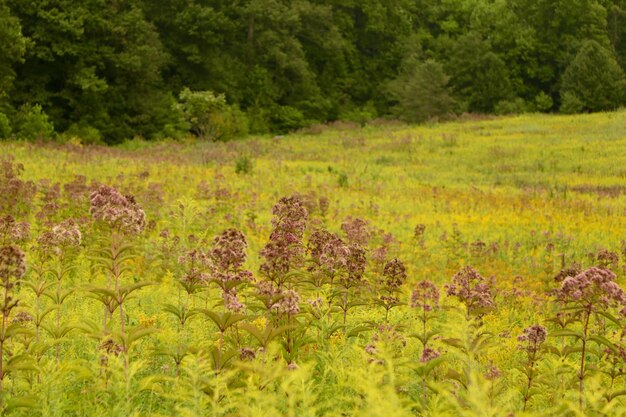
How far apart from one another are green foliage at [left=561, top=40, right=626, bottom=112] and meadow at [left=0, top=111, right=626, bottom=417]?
20144mm

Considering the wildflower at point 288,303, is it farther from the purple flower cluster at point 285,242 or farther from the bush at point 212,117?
the bush at point 212,117

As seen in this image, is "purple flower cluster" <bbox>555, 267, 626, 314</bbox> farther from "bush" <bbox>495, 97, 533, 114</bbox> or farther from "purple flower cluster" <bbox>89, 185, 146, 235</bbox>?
"bush" <bbox>495, 97, 533, 114</bbox>

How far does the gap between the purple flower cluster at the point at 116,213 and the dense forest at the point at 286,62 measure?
84.1 ft

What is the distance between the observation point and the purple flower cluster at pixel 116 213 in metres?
3.73

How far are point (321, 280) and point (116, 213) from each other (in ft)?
5.29

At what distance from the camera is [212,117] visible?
3809 centimetres

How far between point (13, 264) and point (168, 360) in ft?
5.19

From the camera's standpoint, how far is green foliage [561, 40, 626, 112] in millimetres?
50719

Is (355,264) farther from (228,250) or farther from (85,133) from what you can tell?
(85,133)

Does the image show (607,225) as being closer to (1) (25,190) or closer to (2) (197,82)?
(1) (25,190)

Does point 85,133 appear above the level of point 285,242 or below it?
below

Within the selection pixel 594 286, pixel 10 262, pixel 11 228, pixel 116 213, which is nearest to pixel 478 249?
pixel 594 286

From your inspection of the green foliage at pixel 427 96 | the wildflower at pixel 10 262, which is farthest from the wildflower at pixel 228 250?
the green foliage at pixel 427 96

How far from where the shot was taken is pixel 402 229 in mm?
13188
